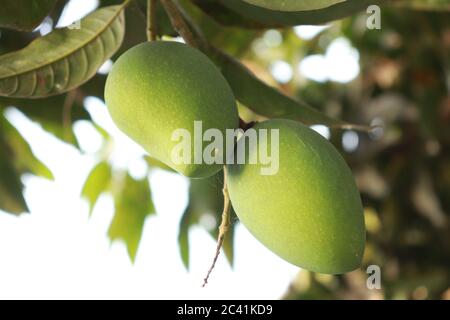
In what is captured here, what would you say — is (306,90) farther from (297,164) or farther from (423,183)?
(297,164)

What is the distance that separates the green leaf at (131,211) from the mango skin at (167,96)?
3.63ft

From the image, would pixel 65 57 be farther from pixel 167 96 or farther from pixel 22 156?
pixel 22 156

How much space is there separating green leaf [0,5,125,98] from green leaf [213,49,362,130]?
0.16 meters

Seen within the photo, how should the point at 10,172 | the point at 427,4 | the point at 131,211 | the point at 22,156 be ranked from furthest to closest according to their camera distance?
the point at 427,4 < the point at 131,211 < the point at 22,156 < the point at 10,172

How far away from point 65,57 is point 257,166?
0.37m

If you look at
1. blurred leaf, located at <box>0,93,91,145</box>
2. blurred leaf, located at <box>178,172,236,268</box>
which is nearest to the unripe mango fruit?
blurred leaf, located at <box>178,172,236,268</box>

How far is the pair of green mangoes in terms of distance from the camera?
2.70 feet

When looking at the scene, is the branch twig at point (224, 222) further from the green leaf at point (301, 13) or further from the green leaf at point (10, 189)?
the green leaf at point (10, 189)

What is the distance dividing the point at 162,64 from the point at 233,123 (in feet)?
0.35

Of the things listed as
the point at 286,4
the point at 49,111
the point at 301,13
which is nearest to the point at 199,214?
the point at 49,111

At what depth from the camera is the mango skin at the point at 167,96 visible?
0.82 metres

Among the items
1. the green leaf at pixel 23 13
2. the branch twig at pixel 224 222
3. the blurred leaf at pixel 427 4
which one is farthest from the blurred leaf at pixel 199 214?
the blurred leaf at pixel 427 4

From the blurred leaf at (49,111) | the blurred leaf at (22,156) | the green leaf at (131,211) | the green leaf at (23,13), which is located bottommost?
the green leaf at (131,211)

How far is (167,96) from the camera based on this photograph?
0.82 metres
